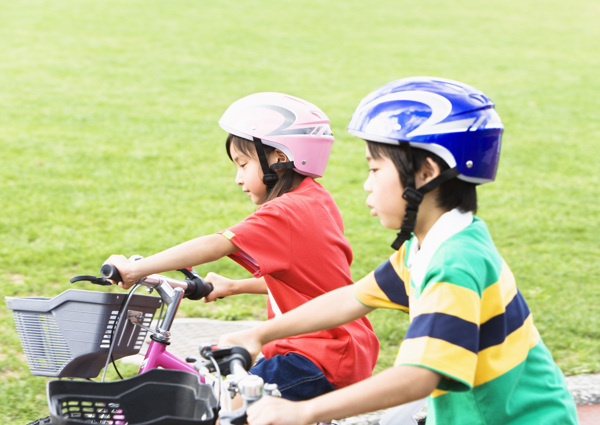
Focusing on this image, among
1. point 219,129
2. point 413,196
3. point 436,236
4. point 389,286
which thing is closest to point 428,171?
point 413,196

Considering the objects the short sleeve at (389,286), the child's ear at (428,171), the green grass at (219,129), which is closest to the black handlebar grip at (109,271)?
the short sleeve at (389,286)

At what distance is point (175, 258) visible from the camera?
10.6 ft

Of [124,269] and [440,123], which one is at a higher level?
[440,123]

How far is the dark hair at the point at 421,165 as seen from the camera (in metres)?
2.53

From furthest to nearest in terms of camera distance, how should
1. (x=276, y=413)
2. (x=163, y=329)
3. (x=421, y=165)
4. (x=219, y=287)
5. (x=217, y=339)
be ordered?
(x=217, y=339), (x=219, y=287), (x=163, y=329), (x=421, y=165), (x=276, y=413)

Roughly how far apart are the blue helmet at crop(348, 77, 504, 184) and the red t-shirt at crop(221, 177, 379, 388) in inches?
36.7

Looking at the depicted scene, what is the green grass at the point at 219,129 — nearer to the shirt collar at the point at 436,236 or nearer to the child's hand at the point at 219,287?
the child's hand at the point at 219,287

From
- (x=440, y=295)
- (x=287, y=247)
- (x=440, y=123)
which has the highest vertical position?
(x=440, y=123)

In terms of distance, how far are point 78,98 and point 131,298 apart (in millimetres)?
10206

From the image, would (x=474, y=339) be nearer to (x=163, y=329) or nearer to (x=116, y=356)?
(x=163, y=329)

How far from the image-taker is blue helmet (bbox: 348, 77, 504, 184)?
8.24ft

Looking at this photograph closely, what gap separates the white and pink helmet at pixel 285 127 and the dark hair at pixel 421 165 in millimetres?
1124

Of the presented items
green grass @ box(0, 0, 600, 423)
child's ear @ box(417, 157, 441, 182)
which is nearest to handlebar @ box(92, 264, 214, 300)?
child's ear @ box(417, 157, 441, 182)

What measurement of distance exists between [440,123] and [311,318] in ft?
2.69
